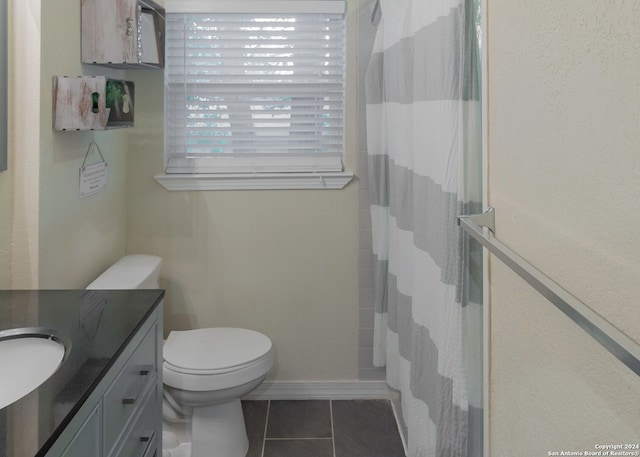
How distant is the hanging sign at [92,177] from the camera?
2404 millimetres

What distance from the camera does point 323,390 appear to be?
122 inches

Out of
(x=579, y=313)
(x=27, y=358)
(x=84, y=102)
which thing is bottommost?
(x=27, y=358)

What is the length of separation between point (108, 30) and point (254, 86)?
0.78 m

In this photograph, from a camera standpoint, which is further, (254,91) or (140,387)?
(254,91)

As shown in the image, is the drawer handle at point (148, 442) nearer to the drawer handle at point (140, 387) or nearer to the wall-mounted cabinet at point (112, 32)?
the drawer handle at point (140, 387)

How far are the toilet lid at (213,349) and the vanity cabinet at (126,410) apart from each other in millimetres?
517

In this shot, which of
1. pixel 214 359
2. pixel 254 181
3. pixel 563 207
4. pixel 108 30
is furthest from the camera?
pixel 254 181

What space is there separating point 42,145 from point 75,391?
43.0 inches

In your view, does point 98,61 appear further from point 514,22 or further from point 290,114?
point 514,22

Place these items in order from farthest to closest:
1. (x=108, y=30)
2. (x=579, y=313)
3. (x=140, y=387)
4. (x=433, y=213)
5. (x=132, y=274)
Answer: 1. (x=132, y=274)
2. (x=108, y=30)
3. (x=433, y=213)
4. (x=140, y=387)
5. (x=579, y=313)

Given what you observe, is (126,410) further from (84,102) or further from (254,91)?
(254,91)

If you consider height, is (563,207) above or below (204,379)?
above

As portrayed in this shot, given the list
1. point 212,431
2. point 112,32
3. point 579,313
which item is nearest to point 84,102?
point 112,32

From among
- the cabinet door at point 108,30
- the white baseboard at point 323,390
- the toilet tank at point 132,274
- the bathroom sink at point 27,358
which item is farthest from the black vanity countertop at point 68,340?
the white baseboard at point 323,390
